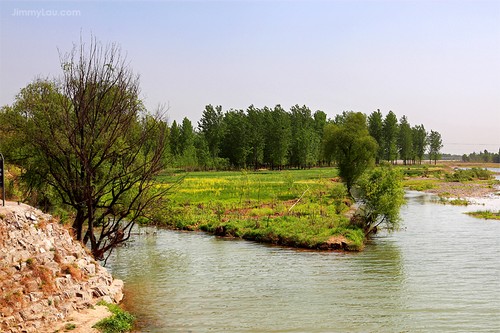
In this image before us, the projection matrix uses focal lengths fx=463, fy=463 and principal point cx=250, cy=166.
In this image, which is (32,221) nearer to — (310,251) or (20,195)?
(20,195)

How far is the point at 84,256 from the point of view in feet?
69.8

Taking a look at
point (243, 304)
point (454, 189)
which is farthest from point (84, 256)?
point (454, 189)

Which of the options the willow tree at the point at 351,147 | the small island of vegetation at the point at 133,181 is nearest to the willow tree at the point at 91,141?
the small island of vegetation at the point at 133,181

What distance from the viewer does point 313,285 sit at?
2497cm

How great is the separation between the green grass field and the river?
1757 mm

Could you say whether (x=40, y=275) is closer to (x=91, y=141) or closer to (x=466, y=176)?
(x=91, y=141)

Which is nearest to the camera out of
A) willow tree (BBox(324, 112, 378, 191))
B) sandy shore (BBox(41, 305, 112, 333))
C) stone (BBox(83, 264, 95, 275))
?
sandy shore (BBox(41, 305, 112, 333))

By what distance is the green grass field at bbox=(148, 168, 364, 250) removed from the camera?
115 ft

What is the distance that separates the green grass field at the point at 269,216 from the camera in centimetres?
3494

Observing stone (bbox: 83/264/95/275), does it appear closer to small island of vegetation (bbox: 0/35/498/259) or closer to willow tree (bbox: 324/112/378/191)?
small island of vegetation (bbox: 0/35/498/259)

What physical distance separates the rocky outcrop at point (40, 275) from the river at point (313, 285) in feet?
8.35

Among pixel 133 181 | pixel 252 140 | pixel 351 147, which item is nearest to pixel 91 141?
pixel 133 181

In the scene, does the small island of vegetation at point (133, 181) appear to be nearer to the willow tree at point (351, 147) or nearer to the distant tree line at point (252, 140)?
the willow tree at point (351, 147)

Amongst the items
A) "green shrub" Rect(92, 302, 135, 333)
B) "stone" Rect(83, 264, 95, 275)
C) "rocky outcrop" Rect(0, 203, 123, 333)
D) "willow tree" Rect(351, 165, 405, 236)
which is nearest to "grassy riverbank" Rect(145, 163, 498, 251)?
"willow tree" Rect(351, 165, 405, 236)
